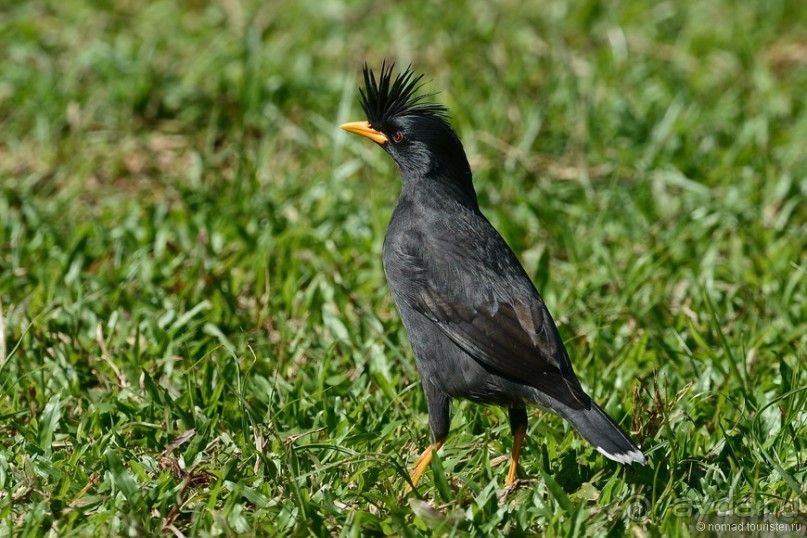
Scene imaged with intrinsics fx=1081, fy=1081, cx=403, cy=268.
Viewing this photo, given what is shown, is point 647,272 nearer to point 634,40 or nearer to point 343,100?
point 343,100

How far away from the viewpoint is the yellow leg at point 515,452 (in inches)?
171

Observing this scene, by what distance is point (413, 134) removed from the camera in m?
5.15

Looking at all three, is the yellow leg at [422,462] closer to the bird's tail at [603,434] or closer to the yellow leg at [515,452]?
the yellow leg at [515,452]

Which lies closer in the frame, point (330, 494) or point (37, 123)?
point (330, 494)

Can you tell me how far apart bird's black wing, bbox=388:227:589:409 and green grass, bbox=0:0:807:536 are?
39 cm

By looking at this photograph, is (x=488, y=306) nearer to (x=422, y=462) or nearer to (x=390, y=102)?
(x=422, y=462)

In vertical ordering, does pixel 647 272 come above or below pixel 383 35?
below

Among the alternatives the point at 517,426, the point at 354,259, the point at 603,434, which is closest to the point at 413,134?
the point at 354,259

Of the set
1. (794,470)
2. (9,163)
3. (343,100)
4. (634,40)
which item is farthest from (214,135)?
(794,470)

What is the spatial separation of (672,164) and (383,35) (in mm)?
2755

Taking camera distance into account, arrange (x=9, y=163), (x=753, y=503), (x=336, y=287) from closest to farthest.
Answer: (x=753, y=503) < (x=336, y=287) < (x=9, y=163)

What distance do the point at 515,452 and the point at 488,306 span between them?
617 millimetres

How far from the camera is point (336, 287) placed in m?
5.72

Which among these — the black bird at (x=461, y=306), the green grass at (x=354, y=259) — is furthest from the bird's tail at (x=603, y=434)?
the green grass at (x=354, y=259)
